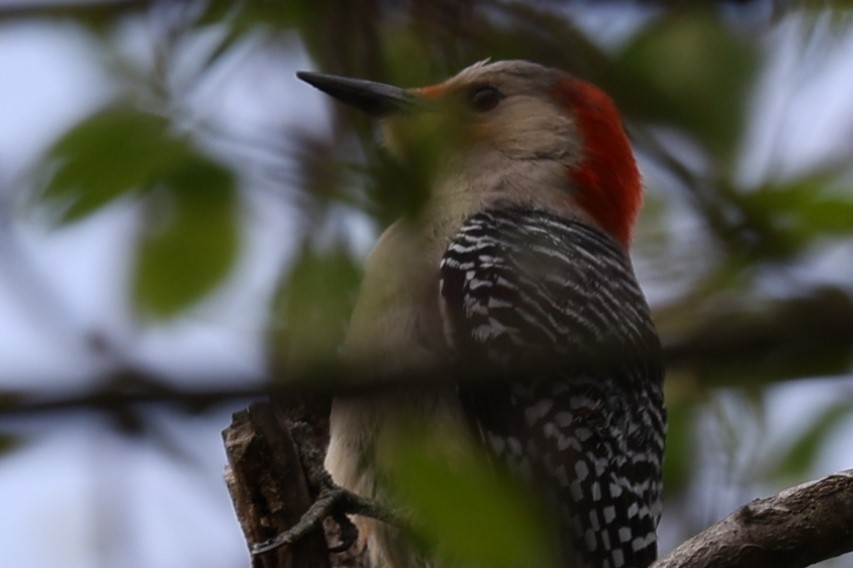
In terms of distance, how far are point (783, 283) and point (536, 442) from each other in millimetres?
2091

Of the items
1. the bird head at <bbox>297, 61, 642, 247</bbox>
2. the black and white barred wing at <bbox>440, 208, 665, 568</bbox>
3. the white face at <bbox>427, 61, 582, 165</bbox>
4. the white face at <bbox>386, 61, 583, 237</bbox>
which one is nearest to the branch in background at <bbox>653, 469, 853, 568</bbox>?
the black and white barred wing at <bbox>440, 208, 665, 568</bbox>

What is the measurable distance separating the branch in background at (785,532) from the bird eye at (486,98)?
2.72m

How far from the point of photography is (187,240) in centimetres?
169

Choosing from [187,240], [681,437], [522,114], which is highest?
[522,114]

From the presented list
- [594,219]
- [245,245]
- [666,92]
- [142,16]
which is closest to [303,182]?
[245,245]

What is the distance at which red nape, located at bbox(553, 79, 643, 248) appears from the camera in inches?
184

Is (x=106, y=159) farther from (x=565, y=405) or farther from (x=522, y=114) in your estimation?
(x=522, y=114)

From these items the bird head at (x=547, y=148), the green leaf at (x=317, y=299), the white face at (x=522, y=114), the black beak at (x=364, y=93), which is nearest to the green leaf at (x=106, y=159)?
the green leaf at (x=317, y=299)

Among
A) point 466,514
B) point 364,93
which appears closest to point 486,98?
point 364,93

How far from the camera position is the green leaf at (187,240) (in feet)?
5.00

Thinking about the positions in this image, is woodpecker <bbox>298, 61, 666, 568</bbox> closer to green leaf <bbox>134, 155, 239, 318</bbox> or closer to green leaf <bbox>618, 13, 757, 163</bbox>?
green leaf <bbox>618, 13, 757, 163</bbox>

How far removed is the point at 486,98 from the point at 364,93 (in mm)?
1433

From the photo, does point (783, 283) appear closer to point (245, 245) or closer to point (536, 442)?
point (245, 245)

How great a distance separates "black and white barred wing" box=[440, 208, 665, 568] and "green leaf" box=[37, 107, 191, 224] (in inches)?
76.6
